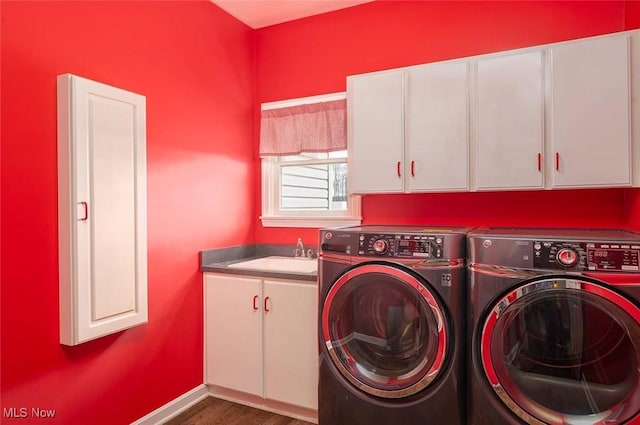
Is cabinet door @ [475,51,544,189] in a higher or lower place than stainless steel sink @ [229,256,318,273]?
higher

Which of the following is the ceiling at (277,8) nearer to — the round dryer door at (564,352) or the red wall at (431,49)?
the red wall at (431,49)

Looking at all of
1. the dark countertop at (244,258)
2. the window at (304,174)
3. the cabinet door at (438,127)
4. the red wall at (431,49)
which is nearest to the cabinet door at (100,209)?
the dark countertop at (244,258)

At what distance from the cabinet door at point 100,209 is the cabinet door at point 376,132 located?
3.96 ft

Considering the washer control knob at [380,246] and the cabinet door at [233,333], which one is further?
the cabinet door at [233,333]

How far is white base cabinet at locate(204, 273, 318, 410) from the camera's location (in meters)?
2.43

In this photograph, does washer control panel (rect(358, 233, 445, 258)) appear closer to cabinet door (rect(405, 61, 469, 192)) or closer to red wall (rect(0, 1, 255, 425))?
cabinet door (rect(405, 61, 469, 192))

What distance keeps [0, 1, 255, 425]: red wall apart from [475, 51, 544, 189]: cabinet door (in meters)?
1.78

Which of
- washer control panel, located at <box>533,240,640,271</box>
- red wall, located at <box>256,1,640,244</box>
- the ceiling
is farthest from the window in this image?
washer control panel, located at <box>533,240,640,271</box>

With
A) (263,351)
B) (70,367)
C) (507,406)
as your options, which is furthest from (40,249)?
(507,406)

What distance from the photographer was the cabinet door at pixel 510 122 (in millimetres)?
2070

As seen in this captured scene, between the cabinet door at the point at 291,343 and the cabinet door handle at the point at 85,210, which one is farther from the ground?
the cabinet door handle at the point at 85,210

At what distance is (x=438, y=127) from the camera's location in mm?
2279

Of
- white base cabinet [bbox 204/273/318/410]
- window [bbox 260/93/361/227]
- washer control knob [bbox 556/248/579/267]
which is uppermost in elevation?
window [bbox 260/93/361/227]

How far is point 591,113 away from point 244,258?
7.83 ft
